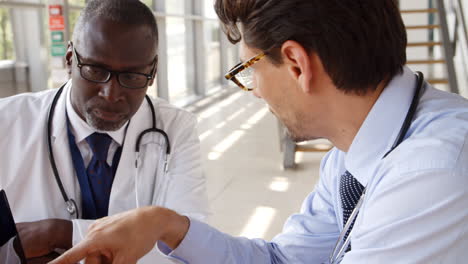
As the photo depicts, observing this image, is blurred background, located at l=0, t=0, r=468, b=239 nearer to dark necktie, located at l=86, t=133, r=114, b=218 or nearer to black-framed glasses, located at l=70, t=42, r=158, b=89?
dark necktie, located at l=86, t=133, r=114, b=218

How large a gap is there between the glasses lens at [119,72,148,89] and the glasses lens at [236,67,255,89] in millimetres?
389

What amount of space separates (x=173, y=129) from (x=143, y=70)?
0.87 ft

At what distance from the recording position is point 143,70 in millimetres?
1264

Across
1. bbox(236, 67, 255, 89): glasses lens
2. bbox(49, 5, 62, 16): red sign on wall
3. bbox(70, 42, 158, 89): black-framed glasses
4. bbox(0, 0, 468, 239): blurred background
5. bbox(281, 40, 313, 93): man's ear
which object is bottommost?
bbox(0, 0, 468, 239): blurred background

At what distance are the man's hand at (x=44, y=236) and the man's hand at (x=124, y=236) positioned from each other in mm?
277

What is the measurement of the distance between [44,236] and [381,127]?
80cm

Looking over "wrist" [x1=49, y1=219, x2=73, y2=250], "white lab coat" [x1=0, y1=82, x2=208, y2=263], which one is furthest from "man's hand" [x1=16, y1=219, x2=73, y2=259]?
"white lab coat" [x1=0, y1=82, x2=208, y2=263]

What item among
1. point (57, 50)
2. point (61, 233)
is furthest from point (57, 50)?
point (61, 233)

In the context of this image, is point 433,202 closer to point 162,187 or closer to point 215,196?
point 162,187

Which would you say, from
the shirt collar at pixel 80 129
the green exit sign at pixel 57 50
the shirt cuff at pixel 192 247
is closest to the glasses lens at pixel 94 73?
the shirt collar at pixel 80 129

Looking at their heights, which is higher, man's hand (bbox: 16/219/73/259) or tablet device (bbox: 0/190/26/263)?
tablet device (bbox: 0/190/26/263)

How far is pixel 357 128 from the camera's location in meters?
0.87

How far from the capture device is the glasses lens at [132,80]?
1240 mm

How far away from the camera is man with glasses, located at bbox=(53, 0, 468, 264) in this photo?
0.65 metres
